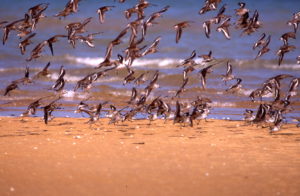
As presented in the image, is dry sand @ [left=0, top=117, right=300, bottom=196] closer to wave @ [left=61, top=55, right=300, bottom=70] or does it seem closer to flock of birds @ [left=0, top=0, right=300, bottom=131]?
flock of birds @ [left=0, top=0, right=300, bottom=131]

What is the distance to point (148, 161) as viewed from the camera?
914 centimetres

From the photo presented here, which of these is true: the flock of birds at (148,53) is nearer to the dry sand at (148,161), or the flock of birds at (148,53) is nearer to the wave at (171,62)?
the dry sand at (148,161)

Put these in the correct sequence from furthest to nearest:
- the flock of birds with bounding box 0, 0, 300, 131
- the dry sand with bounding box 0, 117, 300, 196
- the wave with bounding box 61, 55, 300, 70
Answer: the wave with bounding box 61, 55, 300, 70, the flock of birds with bounding box 0, 0, 300, 131, the dry sand with bounding box 0, 117, 300, 196

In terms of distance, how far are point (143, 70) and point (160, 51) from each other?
418 cm

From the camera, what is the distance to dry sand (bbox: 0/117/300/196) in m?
7.48

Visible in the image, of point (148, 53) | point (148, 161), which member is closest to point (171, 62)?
point (148, 53)

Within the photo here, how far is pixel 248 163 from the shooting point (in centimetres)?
902

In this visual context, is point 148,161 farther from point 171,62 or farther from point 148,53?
point 171,62

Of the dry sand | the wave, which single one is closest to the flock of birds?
the dry sand

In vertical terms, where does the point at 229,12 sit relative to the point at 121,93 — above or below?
above

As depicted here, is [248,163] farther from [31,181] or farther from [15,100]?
[15,100]

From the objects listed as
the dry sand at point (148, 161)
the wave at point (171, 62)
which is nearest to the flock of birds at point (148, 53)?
the dry sand at point (148, 161)

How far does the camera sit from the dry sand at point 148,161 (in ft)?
24.5

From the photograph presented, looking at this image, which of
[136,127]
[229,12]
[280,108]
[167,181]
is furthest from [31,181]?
[229,12]
